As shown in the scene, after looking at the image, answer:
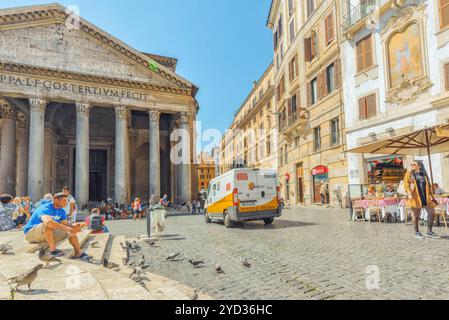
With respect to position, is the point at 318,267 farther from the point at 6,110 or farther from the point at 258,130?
the point at 258,130

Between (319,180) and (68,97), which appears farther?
(319,180)

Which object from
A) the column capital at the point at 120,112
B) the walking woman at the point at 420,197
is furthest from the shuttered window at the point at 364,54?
the column capital at the point at 120,112

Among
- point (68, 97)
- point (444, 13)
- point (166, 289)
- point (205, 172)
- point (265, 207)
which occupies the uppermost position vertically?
point (444, 13)

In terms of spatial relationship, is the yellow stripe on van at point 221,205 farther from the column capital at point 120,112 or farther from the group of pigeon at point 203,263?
the column capital at point 120,112

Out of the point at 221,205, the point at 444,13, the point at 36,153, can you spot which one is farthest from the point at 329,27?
the point at 36,153

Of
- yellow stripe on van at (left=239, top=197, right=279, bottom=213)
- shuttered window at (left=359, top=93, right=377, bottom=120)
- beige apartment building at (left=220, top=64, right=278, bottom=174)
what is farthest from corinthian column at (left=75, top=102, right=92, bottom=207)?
beige apartment building at (left=220, top=64, right=278, bottom=174)

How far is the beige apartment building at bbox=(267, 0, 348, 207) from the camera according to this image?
67.3 feet

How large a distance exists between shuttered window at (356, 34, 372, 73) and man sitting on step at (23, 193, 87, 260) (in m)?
17.6

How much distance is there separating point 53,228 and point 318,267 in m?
4.56

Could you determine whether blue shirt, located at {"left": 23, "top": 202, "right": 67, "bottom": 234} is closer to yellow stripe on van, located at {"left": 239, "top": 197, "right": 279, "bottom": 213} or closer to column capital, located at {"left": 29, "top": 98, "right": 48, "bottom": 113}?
yellow stripe on van, located at {"left": 239, "top": 197, "right": 279, "bottom": 213}

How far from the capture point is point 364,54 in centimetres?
1798

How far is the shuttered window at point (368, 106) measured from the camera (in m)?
17.1

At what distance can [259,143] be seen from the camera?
43.0 metres

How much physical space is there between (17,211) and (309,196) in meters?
19.2
